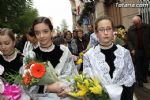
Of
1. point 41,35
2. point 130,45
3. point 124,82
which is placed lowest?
point 130,45

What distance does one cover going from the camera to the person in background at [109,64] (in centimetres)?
428

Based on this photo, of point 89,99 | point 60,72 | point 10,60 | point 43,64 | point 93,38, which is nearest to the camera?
point 89,99

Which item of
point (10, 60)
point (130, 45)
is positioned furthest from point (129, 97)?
point (130, 45)

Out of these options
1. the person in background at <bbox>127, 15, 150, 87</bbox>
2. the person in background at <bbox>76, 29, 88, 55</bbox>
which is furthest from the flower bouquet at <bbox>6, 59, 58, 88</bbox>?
the person in background at <bbox>76, 29, 88, 55</bbox>

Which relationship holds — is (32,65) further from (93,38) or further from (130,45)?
(130,45)

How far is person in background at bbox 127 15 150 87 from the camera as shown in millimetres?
12156

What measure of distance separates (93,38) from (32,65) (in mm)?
3325

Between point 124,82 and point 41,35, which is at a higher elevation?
point 41,35

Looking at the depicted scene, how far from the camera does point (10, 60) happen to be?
5375 millimetres

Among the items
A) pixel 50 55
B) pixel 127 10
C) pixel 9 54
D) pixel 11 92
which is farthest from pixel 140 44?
pixel 11 92

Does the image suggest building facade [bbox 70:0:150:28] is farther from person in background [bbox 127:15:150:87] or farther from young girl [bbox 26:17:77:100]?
young girl [bbox 26:17:77:100]

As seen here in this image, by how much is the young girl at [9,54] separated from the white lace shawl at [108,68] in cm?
115

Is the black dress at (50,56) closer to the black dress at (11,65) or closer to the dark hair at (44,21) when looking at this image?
the dark hair at (44,21)

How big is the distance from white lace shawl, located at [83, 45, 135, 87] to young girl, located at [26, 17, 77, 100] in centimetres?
35
